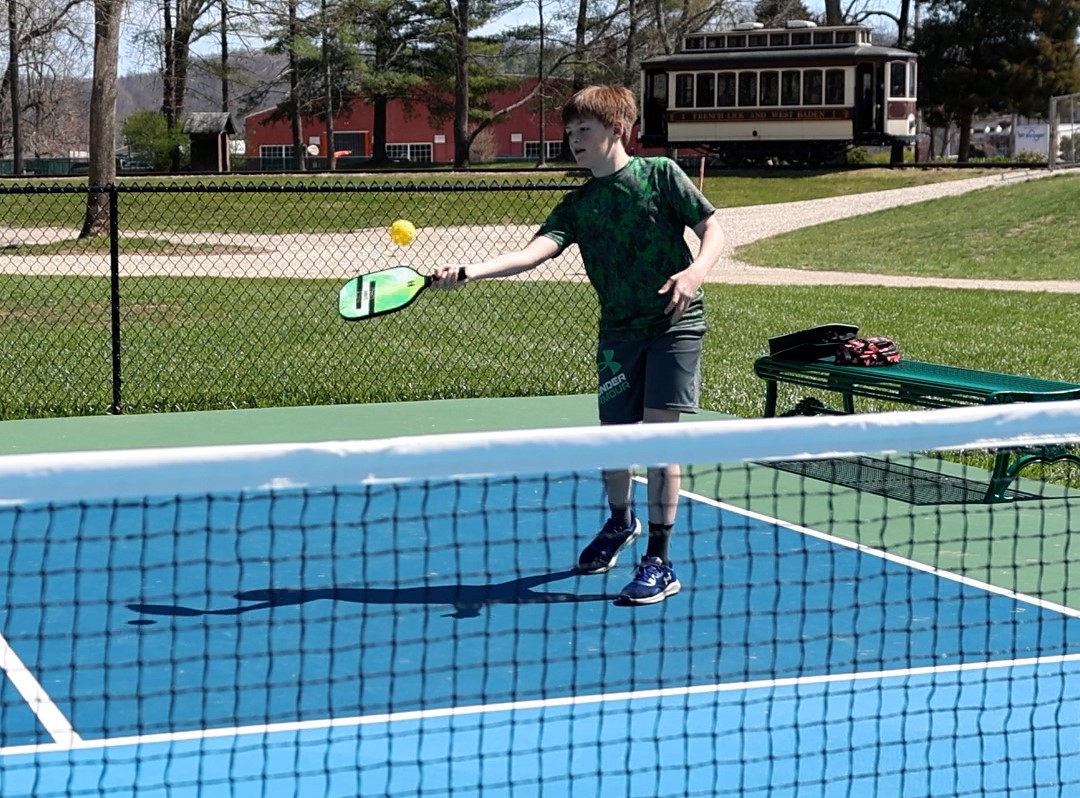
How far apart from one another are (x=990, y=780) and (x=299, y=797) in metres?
1.92

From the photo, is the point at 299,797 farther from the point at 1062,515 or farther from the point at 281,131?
the point at 281,131

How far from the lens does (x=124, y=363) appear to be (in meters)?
13.1

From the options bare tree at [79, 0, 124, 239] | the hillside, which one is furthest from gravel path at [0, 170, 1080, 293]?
the hillside

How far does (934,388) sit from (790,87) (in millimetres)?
36976

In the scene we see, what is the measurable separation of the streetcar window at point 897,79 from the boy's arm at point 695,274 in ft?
131

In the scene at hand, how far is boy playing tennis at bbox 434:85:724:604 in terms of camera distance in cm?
599

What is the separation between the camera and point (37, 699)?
5.03 meters

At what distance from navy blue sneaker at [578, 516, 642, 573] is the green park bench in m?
2.30

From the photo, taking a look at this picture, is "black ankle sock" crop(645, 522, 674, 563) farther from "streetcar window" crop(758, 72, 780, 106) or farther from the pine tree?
the pine tree

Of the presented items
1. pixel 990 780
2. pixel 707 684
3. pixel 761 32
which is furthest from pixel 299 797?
pixel 761 32

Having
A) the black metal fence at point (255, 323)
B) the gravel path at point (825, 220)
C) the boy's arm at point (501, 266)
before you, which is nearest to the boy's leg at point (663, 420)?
the boy's arm at point (501, 266)

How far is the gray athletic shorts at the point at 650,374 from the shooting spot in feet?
20.0

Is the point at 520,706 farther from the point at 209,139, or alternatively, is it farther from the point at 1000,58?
the point at 1000,58

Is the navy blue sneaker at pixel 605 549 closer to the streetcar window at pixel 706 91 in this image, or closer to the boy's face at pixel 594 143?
the boy's face at pixel 594 143
